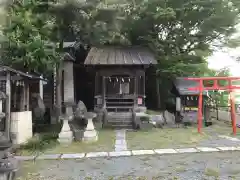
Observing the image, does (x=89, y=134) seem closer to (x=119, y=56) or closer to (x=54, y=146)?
(x=54, y=146)

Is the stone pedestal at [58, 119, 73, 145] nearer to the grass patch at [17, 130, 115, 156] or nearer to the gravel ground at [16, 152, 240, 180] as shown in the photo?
the grass patch at [17, 130, 115, 156]

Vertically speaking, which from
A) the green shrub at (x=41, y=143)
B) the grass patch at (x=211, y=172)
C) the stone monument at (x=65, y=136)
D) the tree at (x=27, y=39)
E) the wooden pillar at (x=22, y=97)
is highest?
the tree at (x=27, y=39)

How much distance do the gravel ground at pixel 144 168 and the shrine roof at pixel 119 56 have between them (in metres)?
9.27

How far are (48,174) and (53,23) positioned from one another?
24.6ft

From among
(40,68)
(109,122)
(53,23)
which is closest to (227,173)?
(40,68)

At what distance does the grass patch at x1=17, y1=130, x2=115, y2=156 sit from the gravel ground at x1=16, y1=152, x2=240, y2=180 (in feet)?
4.67

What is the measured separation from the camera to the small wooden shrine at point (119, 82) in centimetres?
1727

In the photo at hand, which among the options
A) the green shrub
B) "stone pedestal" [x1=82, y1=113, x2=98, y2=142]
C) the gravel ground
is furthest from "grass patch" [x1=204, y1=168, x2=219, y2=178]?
the green shrub

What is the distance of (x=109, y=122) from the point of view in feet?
55.7

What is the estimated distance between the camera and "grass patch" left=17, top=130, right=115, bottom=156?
9852 mm

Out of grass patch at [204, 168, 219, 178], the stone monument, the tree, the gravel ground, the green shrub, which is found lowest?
the gravel ground

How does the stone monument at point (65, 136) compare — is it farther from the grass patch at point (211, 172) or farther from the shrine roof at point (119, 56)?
the shrine roof at point (119, 56)

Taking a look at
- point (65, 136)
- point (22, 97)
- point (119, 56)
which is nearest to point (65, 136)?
point (65, 136)

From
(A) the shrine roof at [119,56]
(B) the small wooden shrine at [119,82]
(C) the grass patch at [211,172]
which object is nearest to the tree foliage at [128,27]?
(A) the shrine roof at [119,56]
